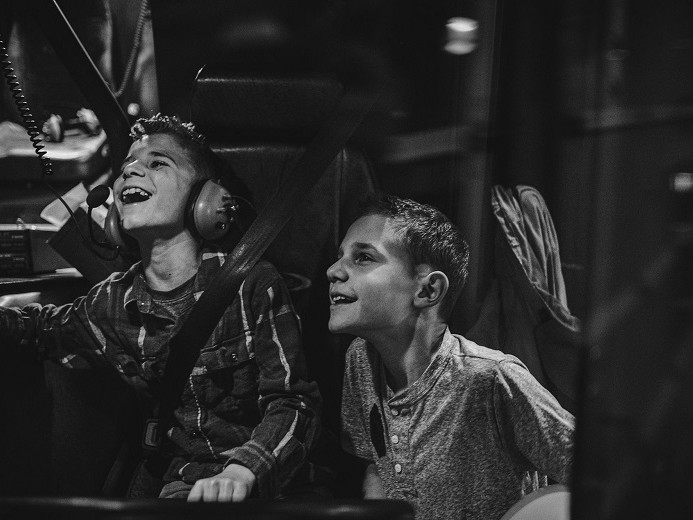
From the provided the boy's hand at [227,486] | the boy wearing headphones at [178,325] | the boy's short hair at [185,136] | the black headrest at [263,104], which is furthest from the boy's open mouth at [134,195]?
the boy's hand at [227,486]

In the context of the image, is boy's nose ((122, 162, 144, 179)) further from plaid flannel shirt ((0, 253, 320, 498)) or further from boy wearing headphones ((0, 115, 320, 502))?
plaid flannel shirt ((0, 253, 320, 498))

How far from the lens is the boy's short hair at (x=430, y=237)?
118 cm

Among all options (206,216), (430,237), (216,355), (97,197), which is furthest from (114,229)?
(430,237)

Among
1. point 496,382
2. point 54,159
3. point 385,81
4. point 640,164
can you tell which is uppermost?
point 385,81

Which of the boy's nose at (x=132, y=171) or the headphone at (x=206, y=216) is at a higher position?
the boy's nose at (x=132, y=171)

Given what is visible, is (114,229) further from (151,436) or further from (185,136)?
(151,436)

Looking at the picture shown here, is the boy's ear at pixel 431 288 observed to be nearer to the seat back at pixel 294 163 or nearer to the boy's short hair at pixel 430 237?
the boy's short hair at pixel 430 237

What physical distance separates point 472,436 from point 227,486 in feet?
1.43

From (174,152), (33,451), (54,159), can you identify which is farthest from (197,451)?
(54,159)

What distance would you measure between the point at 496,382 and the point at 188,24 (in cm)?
95

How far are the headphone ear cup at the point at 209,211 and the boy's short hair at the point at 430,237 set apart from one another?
0.29m

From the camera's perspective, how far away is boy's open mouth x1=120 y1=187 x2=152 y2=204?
1.27 meters

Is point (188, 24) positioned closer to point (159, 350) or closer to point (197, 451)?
point (159, 350)

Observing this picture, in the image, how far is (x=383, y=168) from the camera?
1.31 m
